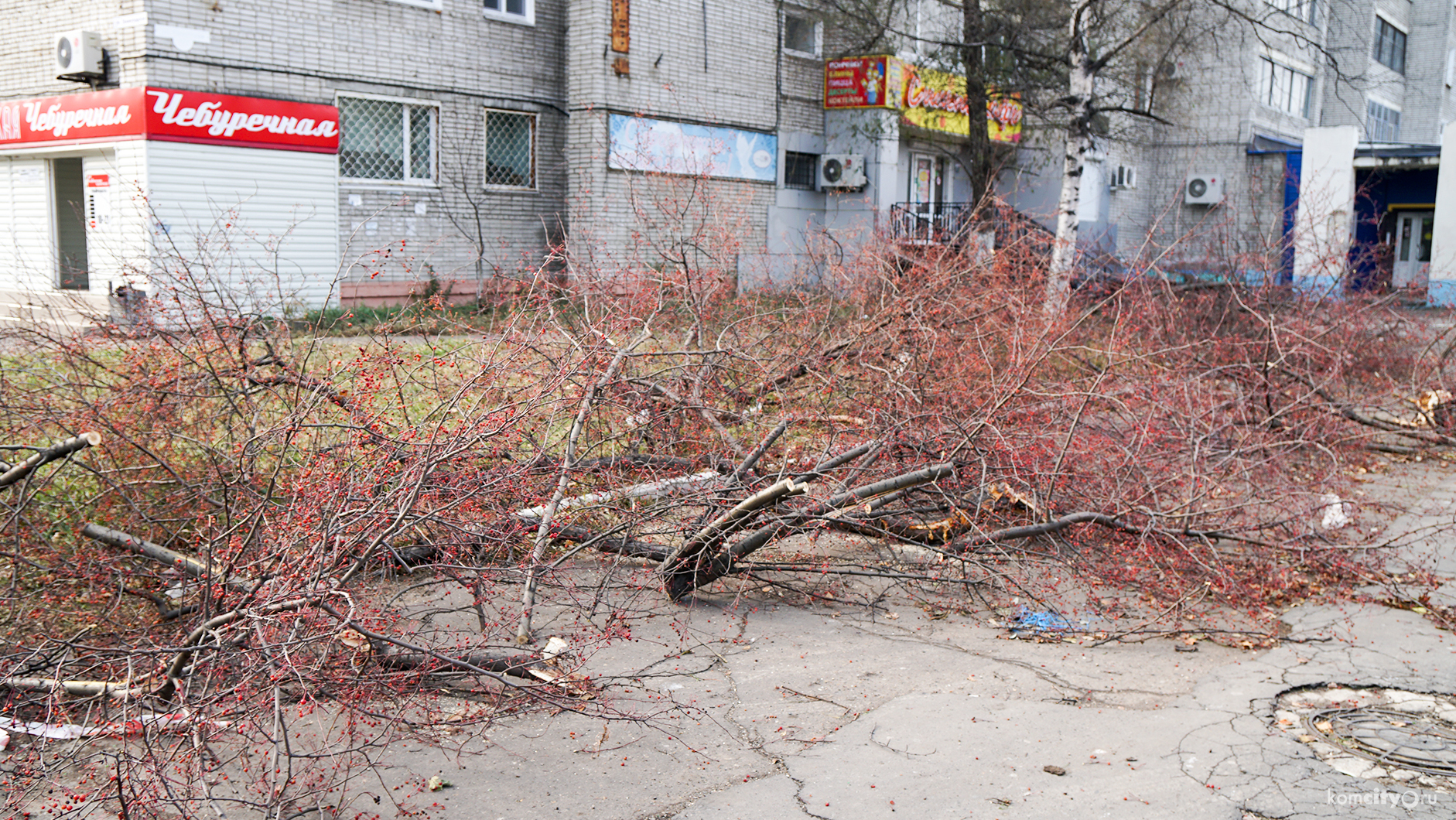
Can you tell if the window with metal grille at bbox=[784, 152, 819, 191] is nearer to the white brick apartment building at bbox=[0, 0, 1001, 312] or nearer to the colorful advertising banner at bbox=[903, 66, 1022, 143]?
the white brick apartment building at bbox=[0, 0, 1001, 312]

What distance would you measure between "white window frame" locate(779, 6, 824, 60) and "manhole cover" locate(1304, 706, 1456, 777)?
1643cm

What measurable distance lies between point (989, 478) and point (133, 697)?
4.25m

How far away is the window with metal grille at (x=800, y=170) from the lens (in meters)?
21.6

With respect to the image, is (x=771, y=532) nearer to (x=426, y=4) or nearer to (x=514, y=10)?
(x=426, y=4)

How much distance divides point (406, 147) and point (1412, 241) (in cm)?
2664

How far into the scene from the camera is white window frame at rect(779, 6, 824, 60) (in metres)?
19.7

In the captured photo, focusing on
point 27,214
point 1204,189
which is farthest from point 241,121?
point 1204,189

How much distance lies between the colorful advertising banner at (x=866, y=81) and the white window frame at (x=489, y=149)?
645 centimetres

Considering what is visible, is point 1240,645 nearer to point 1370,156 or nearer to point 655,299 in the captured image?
point 655,299

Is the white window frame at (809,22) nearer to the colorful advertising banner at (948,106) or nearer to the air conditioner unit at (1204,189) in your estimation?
the colorful advertising banner at (948,106)

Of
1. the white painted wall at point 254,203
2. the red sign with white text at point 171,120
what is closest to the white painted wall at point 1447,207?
the white painted wall at point 254,203

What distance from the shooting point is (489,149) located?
57.3 feet

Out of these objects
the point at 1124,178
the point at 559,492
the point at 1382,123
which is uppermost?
the point at 1382,123

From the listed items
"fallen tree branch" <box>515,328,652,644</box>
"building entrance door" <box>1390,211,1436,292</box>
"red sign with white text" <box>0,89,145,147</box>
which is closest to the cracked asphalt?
"fallen tree branch" <box>515,328,652,644</box>
